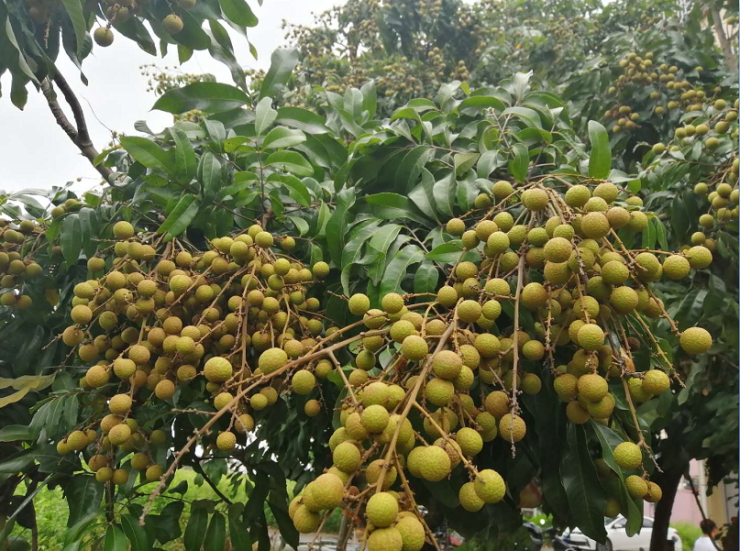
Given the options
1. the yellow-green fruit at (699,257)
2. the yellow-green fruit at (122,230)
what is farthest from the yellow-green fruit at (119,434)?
the yellow-green fruit at (699,257)

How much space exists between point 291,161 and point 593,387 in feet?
2.71

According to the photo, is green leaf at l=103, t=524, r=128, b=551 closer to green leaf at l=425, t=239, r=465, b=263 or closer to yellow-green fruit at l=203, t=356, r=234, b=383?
yellow-green fruit at l=203, t=356, r=234, b=383

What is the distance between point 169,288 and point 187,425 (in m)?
0.43

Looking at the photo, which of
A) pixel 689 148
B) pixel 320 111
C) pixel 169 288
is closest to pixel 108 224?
pixel 169 288

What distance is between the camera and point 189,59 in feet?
5.03

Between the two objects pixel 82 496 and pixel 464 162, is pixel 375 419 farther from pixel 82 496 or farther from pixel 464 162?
pixel 82 496

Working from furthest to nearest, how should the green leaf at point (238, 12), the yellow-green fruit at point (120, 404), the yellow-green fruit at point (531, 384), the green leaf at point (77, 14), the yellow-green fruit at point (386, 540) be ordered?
1. the green leaf at point (238, 12)
2. the green leaf at point (77, 14)
3. the yellow-green fruit at point (120, 404)
4. the yellow-green fruit at point (531, 384)
5. the yellow-green fruit at point (386, 540)

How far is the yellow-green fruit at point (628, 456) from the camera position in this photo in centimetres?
77

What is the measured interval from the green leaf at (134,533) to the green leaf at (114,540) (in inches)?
0.8

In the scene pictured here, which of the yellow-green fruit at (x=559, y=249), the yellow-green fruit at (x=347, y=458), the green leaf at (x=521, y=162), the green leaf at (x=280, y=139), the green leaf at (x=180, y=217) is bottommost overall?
the yellow-green fruit at (x=347, y=458)

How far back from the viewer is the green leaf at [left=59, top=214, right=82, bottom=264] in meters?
1.32

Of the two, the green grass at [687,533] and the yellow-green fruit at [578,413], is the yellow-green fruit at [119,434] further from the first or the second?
the green grass at [687,533]

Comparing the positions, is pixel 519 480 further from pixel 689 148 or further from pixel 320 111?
pixel 320 111

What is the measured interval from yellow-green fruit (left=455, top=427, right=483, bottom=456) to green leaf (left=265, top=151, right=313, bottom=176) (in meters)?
0.76
